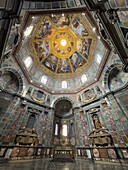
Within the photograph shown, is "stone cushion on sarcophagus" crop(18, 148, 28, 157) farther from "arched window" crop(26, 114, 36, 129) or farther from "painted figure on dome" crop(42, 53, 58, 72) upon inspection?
"painted figure on dome" crop(42, 53, 58, 72)

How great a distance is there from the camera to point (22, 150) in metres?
8.71

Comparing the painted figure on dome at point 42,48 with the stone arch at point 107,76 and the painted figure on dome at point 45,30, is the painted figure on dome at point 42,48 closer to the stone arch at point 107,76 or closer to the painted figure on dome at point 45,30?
the painted figure on dome at point 45,30

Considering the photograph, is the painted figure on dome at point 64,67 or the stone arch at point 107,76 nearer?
the stone arch at point 107,76

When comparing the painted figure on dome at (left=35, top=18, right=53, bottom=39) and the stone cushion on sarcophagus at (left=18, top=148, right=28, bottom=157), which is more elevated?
the painted figure on dome at (left=35, top=18, right=53, bottom=39)

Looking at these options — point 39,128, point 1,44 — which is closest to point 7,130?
point 39,128

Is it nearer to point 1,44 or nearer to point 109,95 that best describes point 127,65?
point 109,95

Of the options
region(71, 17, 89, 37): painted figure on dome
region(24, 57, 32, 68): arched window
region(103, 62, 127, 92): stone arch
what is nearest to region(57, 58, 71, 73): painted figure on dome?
region(71, 17, 89, 37): painted figure on dome

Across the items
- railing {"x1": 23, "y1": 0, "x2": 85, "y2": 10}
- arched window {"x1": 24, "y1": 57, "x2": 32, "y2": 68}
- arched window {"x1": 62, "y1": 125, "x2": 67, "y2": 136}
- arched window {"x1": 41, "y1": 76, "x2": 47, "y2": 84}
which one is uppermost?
arched window {"x1": 24, "y1": 57, "x2": 32, "y2": 68}

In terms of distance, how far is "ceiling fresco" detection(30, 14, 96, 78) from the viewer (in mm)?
13648

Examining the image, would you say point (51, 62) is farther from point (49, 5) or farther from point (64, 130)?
point (64, 130)

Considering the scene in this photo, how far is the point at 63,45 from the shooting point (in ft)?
59.7

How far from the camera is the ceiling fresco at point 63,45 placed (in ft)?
44.8

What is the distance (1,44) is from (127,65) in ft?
27.4

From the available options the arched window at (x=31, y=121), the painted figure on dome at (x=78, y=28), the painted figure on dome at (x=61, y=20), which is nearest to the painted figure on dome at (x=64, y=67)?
the painted figure on dome at (x=78, y=28)
